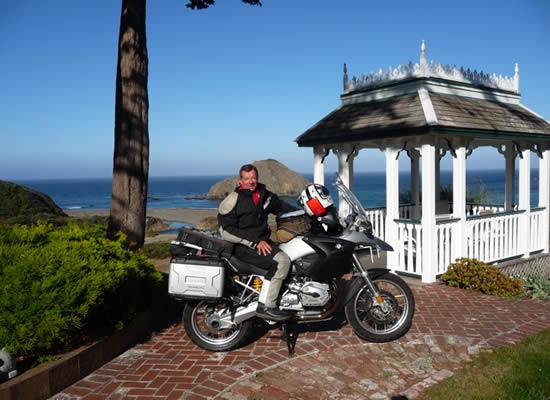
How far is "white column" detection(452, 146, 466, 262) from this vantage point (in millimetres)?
8203

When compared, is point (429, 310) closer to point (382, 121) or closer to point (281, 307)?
point (281, 307)

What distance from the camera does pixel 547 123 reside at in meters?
9.98

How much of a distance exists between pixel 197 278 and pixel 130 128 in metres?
2.88

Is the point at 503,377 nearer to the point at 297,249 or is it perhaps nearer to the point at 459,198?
the point at 297,249

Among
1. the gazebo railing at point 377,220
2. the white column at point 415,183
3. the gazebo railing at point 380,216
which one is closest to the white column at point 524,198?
the white column at point 415,183

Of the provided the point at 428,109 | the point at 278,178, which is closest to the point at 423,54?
the point at 428,109

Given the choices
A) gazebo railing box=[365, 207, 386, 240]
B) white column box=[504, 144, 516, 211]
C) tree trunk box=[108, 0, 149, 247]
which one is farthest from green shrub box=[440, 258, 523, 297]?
tree trunk box=[108, 0, 149, 247]

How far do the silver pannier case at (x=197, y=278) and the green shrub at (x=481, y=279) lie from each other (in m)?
4.58

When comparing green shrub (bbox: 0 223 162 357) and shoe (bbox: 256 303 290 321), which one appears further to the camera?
shoe (bbox: 256 303 290 321)

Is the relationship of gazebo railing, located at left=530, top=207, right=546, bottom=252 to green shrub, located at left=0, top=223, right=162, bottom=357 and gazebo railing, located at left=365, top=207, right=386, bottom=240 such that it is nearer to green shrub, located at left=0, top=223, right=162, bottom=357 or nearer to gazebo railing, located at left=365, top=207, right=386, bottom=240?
gazebo railing, located at left=365, top=207, right=386, bottom=240

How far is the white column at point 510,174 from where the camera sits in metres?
10.0

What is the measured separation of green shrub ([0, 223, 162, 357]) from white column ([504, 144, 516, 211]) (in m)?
8.43

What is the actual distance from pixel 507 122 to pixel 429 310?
4708 millimetres

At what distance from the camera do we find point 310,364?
444cm
